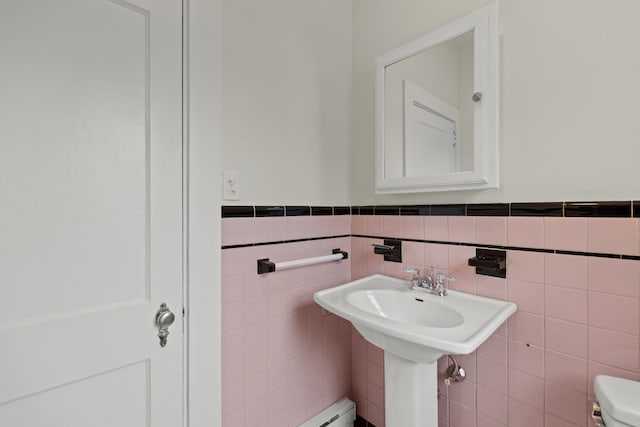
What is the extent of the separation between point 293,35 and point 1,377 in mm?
1584

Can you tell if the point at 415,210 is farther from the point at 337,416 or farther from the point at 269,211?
the point at 337,416

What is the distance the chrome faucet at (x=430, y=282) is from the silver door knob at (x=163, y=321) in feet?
3.15

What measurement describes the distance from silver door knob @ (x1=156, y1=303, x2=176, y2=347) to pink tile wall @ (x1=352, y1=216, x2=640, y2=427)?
1.06m

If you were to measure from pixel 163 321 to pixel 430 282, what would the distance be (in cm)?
105

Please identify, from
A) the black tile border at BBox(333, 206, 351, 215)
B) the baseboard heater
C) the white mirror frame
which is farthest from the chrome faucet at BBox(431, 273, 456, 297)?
the baseboard heater

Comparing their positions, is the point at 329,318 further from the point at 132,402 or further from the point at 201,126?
the point at 201,126

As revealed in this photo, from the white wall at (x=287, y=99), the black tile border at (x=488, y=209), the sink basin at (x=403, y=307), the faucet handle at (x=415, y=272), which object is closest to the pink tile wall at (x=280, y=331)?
the white wall at (x=287, y=99)

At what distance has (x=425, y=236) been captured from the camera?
1.35 m

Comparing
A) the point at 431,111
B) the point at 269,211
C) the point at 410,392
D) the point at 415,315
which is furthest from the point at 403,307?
the point at 431,111

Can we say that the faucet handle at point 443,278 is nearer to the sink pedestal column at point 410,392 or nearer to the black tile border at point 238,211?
the sink pedestal column at point 410,392

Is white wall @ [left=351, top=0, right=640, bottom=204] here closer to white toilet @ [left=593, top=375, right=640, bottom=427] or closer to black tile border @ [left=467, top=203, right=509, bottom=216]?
black tile border @ [left=467, top=203, right=509, bottom=216]

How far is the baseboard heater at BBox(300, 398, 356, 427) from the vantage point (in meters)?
1.48

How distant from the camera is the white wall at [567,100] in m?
0.89

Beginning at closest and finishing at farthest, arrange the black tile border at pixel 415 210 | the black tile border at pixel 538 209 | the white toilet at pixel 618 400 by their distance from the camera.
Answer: the white toilet at pixel 618 400, the black tile border at pixel 538 209, the black tile border at pixel 415 210
